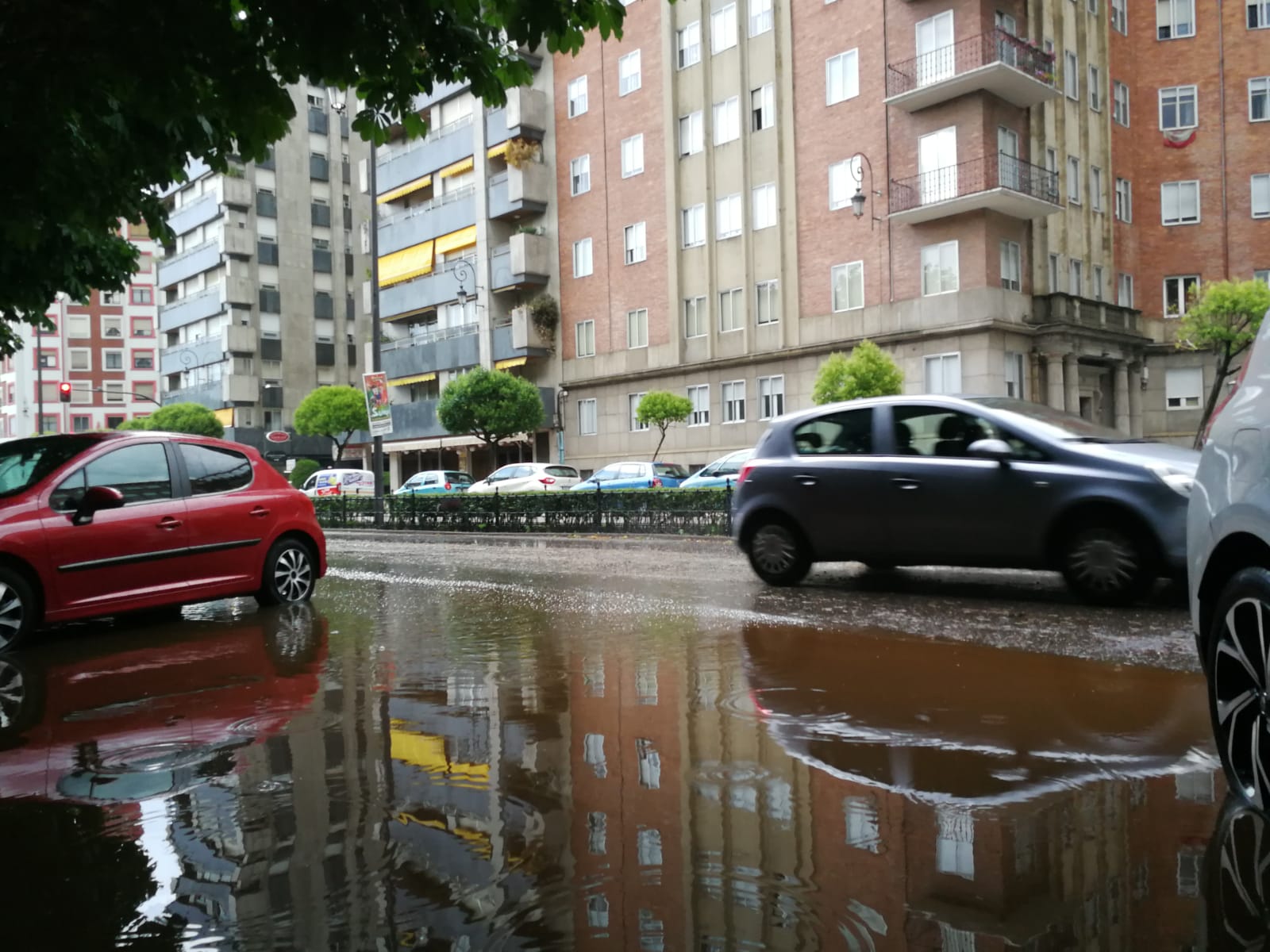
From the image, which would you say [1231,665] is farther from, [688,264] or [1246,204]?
[1246,204]

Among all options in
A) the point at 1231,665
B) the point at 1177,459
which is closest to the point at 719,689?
the point at 1231,665

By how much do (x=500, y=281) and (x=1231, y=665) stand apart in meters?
44.4

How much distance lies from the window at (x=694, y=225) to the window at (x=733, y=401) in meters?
5.31

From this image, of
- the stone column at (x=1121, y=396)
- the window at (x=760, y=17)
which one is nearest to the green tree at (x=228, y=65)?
the window at (x=760, y=17)

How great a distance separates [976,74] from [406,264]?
29515 millimetres

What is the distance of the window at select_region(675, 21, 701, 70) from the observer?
129 feet

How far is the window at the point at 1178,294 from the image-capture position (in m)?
38.2

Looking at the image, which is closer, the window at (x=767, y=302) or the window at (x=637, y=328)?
the window at (x=767, y=302)

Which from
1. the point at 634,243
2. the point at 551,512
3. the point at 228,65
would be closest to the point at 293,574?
the point at 228,65

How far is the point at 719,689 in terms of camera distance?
5871 mm

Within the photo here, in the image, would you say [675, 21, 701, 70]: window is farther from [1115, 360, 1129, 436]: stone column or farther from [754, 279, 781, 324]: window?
[1115, 360, 1129, 436]: stone column

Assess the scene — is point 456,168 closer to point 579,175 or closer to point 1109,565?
point 579,175

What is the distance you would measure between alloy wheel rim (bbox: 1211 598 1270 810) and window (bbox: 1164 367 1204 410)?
1493 inches

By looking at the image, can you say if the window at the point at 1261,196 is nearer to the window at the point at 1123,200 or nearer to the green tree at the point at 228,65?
the window at the point at 1123,200
